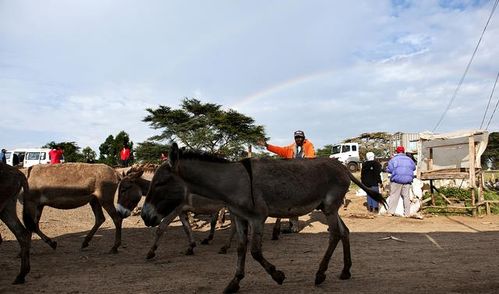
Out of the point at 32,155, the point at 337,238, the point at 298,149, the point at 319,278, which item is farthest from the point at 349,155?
the point at 319,278

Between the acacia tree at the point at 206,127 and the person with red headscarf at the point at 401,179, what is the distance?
14.2m

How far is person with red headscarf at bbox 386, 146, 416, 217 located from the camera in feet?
41.7

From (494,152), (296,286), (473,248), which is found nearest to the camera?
(296,286)

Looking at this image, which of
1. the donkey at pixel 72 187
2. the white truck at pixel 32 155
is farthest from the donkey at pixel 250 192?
the white truck at pixel 32 155

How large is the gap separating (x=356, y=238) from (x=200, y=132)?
2054 cm

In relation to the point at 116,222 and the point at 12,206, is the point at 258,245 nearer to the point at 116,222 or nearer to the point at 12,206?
the point at 12,206

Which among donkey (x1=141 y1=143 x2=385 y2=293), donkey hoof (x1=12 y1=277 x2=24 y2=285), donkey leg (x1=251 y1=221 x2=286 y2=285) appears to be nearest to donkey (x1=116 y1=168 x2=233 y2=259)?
donkey hoof (x1=12 y1=277 x2=24 y2=285)

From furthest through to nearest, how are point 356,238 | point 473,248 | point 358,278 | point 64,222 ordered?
1. point 64,222
2. point 356,238
3. point 473,248
4. point 358,278

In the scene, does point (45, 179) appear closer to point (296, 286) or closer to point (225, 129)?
point (296, 286)

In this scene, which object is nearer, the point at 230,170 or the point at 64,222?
the point at 230,170

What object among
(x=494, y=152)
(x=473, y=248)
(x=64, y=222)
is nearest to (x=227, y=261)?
(x=473, y=248)

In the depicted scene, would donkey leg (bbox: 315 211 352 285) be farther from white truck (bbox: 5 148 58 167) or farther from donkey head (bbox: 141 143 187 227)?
white truck (bbox: 5 148 58 167)

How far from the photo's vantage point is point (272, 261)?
7.00m

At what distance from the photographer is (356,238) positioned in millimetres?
9359
